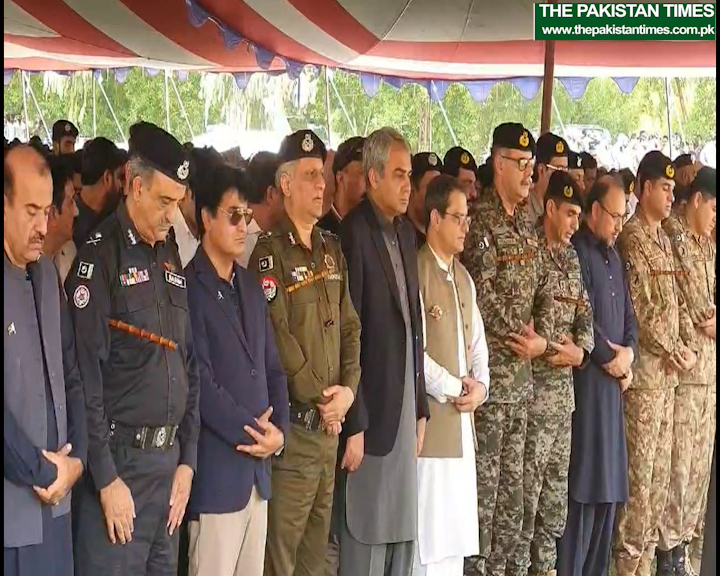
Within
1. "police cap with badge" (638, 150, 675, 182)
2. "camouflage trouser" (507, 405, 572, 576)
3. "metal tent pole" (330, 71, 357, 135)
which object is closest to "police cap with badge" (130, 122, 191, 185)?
"camouflage trouser" (507, 405, 572, 576)

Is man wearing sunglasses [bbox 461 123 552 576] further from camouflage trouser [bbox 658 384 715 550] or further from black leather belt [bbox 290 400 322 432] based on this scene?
camouflage trouser [bbox 658 384 715 550]

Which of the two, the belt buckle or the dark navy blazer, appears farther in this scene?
the belt buckle

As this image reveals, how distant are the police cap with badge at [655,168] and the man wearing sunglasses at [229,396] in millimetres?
1962

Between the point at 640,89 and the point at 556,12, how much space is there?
4087 mm

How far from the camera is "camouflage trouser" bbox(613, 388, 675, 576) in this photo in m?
3.92

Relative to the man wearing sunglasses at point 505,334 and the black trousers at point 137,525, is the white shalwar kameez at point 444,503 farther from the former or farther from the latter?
the black trousers at point 137,525

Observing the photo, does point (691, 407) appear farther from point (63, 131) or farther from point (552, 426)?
point (63, 131)

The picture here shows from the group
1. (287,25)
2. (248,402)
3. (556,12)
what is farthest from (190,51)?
(248,402)

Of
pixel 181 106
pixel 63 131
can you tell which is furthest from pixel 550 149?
pixel 181 106

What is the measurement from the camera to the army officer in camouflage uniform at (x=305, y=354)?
2908 mm

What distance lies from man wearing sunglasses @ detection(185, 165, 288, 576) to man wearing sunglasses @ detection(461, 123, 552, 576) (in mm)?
989

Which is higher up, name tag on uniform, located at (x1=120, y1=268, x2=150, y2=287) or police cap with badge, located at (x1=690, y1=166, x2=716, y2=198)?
police cap with badge, located at (x1=690, y1=166, x2=716, y2=198)

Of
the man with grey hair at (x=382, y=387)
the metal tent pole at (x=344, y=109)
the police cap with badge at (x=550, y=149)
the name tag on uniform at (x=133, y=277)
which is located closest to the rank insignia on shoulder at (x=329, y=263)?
the man with grey hair at (x=382, y=387)

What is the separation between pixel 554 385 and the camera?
3.65 m
